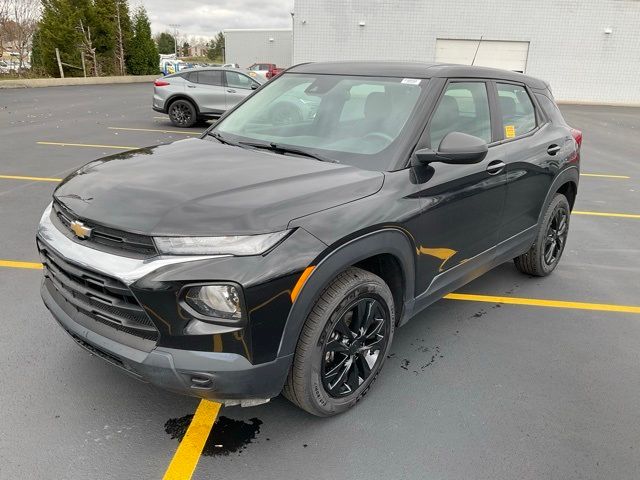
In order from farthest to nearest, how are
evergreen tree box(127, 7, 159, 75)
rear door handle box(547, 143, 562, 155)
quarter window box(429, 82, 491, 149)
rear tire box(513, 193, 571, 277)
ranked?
evergreen tree box(127, 7, 159, 75)
rear tire box(513, 193, 571, 277)
rear door handle box(547, 143, 562, 155)
quarter window box(429, 82, 491, 149)

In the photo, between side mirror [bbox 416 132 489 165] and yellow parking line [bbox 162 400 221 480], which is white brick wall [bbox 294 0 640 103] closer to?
side mirror [bbox 416 132 489 165]

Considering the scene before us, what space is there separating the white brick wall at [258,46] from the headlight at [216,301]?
4991 centimetres

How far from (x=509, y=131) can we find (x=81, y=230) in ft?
9.64

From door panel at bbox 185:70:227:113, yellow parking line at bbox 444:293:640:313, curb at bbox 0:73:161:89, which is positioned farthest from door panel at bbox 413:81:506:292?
curb at bbox 0:73:161:89

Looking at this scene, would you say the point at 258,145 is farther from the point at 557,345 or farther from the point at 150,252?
the point at 557,345

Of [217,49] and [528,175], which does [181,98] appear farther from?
[217,49]

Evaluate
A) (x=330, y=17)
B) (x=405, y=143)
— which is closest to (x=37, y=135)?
(x=405, y=143)

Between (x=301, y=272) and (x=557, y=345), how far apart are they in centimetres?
227

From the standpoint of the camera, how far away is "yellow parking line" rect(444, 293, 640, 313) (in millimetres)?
4172

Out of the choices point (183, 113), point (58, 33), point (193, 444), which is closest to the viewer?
point (193, 444)

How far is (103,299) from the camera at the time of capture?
225 cm

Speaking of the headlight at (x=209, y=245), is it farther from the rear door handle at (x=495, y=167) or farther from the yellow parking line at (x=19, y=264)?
the yellow parking line at (x=19, y=264)

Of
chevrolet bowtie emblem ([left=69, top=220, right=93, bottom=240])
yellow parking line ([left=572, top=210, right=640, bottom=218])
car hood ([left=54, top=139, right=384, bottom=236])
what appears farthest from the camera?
yellow parking line ([left=572, top=210, right=640, bottom=218])

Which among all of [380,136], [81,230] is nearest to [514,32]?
[380,136]
